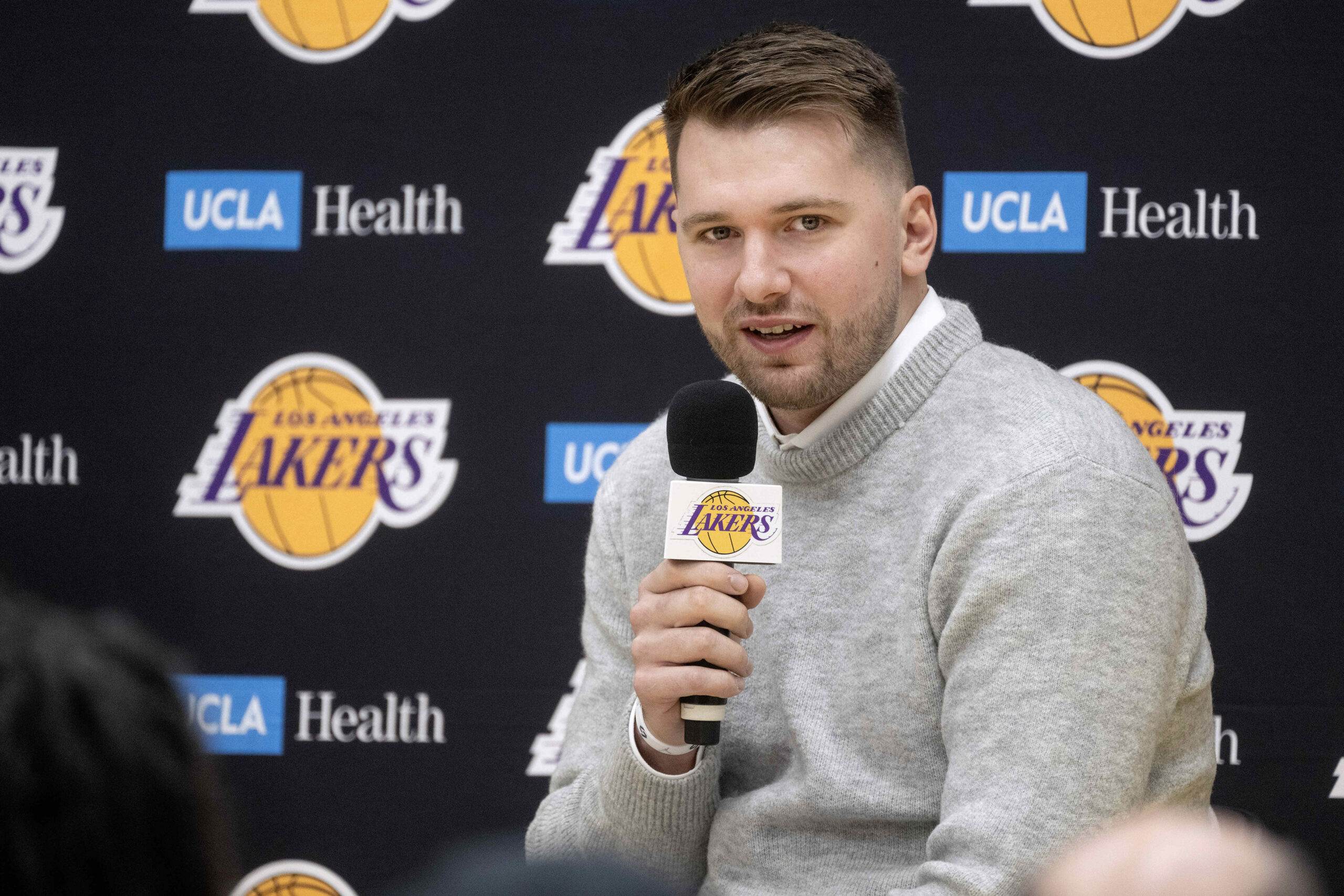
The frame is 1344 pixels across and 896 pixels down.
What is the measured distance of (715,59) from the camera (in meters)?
1.40

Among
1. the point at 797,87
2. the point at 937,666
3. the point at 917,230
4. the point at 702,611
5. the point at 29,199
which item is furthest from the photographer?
the point at 29,199

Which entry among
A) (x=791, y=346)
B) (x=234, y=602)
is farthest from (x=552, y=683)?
(x=791, y=346)

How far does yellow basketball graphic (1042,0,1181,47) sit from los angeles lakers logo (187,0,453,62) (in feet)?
3.25

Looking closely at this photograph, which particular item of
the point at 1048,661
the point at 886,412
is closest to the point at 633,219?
the point at 886,412

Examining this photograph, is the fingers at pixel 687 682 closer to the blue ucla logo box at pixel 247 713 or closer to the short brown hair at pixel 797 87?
the short brown hair at pixel 797 87

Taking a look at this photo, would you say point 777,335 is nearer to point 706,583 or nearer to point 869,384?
point 869,384

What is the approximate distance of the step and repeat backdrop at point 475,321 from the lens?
6.40 ft

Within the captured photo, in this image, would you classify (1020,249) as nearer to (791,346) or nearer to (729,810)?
(791,346)

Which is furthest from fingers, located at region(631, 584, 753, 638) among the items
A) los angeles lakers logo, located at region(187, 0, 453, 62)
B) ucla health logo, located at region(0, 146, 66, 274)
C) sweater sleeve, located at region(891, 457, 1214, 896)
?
ucla health logo, located at region(0, 146, 66, 274)

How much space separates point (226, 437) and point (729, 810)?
1.20 meters

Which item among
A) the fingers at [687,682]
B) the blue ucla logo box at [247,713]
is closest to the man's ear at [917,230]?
the fingers at [687,682]

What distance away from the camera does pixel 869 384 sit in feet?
4.58

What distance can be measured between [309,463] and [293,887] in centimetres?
71

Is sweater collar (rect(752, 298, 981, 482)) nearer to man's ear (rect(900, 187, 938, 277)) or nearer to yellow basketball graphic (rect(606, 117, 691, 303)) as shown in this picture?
man's ear (rect(900, 187, 938, 277))
